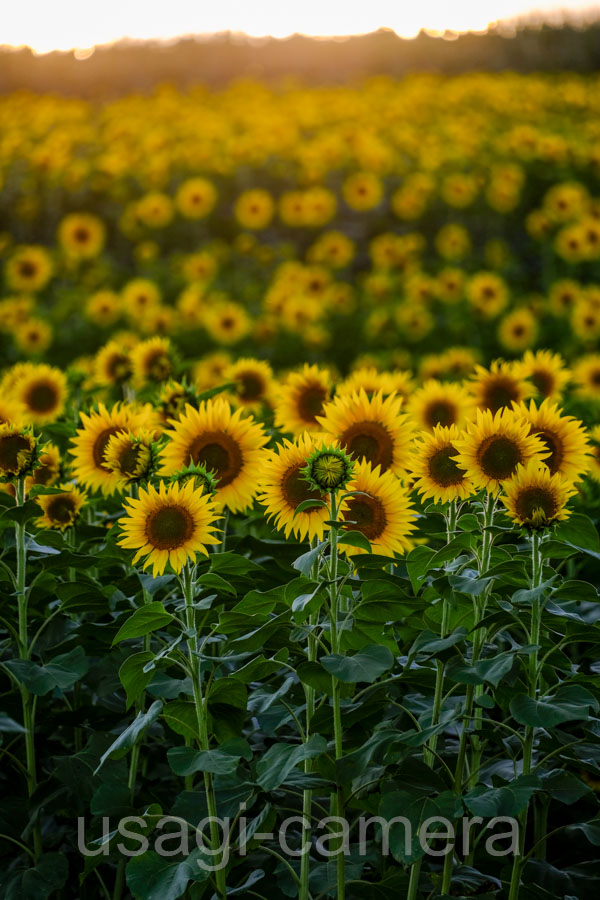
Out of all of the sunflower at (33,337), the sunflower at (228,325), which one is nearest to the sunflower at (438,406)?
the sunflower at (228,325)

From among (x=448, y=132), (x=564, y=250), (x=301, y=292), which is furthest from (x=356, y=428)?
(x=448, y=132)

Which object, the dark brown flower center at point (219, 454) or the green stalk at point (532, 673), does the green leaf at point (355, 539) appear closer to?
the green stalk at point (532, 673)

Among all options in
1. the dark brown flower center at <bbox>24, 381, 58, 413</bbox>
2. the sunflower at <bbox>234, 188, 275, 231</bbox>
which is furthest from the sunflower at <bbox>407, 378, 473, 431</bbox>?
the sunflower at <bbox>234, 188, 275, 231</bbox>

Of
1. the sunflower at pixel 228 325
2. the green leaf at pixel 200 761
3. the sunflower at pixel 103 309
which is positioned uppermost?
the sunflower at pixel 103 309

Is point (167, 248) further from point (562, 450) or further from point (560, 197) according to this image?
point (562, 450)

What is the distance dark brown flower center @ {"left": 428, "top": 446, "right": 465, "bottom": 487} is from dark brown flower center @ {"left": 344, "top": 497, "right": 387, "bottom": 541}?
146mm

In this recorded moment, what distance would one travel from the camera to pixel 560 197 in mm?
9805

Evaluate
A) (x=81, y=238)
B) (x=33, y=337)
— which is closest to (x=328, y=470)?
(x=33, y=337)

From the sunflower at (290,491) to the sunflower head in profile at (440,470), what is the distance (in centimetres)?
24

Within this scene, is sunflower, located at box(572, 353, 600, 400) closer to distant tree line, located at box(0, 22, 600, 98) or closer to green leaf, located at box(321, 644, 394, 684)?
green leaf, located at box(321, 644, 394, 684)

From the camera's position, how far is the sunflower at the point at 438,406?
3.30m

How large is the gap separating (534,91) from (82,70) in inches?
467

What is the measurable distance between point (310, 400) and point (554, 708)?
4.99 feet

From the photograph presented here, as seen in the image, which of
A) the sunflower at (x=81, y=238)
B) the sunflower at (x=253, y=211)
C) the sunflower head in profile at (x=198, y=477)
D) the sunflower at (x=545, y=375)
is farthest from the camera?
the sunflower at (x=253, y=211)
